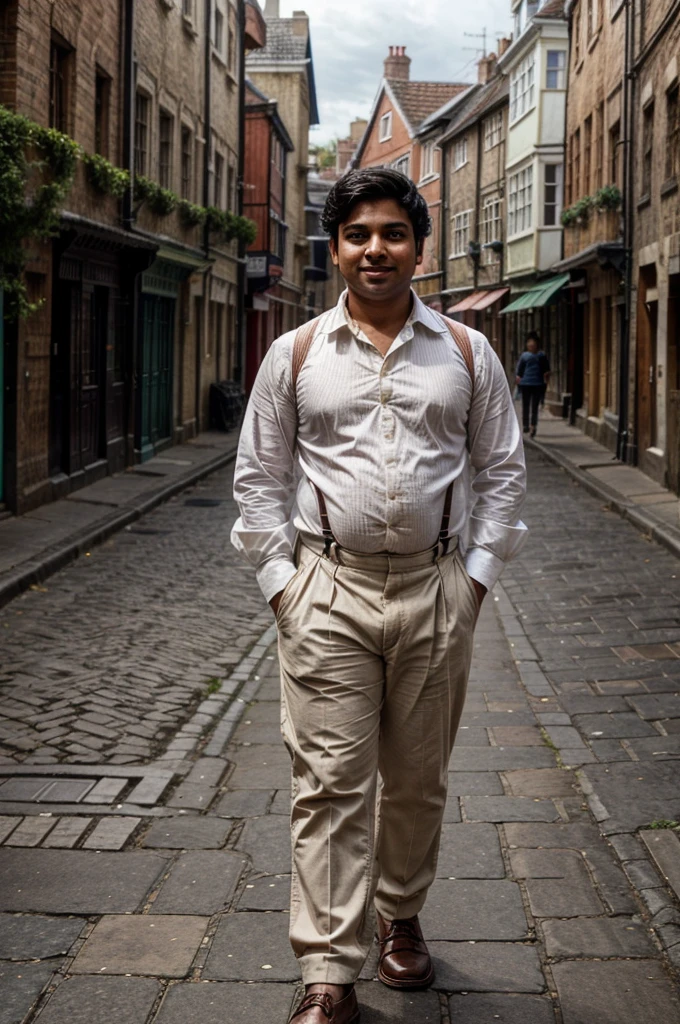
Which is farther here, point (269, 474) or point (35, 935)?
point (35, 935)

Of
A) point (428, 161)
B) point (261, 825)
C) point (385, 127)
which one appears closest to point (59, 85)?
point (261, 825)

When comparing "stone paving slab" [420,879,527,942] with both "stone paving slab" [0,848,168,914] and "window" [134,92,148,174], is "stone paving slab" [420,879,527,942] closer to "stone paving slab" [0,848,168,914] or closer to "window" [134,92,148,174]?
"stone paving slab" [0,848,168,914]

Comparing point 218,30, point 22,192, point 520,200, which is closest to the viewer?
point 22,192

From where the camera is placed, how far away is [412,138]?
60.2 meters

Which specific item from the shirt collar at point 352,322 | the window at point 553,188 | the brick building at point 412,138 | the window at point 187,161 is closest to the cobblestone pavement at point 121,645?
the shirt collar at point 352,322

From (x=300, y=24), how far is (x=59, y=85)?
40.7m

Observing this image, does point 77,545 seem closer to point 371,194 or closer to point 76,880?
point 76,880

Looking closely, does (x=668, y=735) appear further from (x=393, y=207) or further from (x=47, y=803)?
(x=393, y=207)

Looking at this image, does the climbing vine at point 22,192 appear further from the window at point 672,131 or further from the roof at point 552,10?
the roof at point 552,10

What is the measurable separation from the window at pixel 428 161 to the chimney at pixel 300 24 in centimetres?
686

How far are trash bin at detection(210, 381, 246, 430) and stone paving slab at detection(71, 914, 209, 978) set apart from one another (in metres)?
23.9

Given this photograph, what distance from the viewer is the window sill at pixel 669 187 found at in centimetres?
1711

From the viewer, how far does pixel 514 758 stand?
233 inches

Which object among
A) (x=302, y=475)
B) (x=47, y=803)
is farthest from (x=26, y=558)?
(x=302, y=475)
